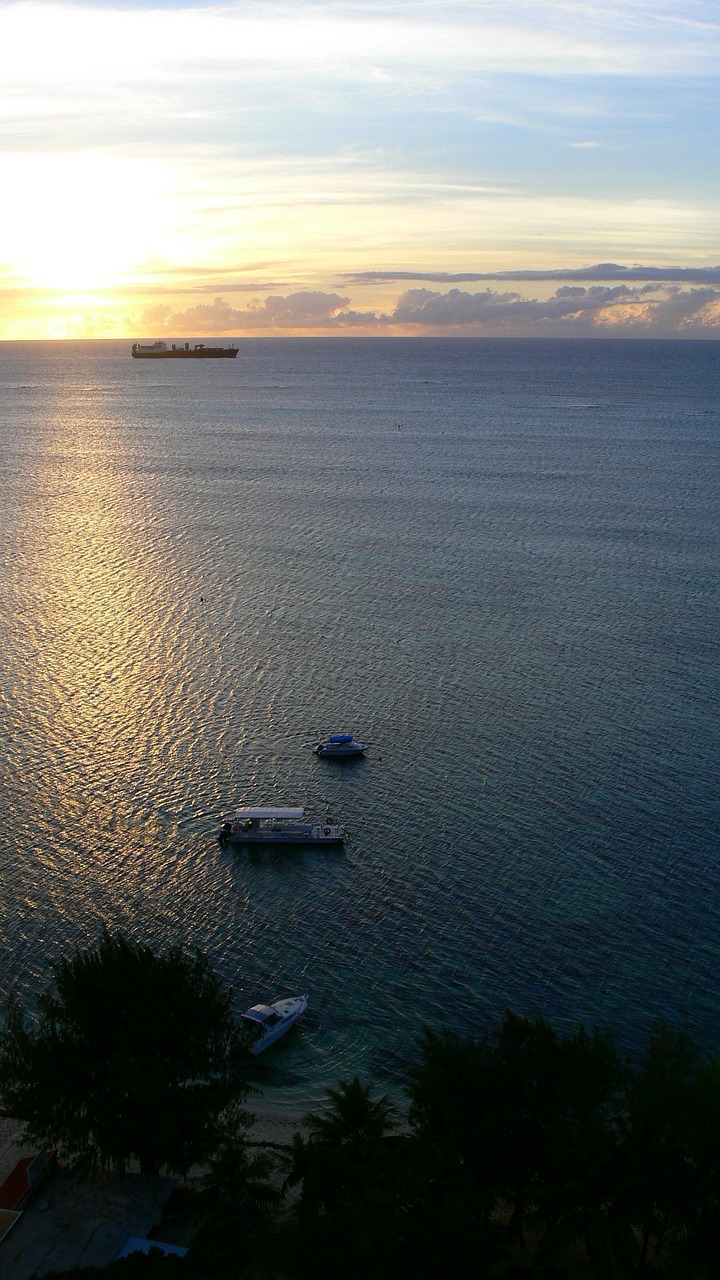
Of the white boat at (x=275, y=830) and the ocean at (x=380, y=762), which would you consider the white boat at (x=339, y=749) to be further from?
the white boat at (x=275, y=830)

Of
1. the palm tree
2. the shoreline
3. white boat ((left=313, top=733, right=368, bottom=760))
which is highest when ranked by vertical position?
the palm tree

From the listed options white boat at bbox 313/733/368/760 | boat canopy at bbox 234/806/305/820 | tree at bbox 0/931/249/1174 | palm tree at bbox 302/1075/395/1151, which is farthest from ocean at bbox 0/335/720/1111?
palm tree at bbox 302/1075/395/1151

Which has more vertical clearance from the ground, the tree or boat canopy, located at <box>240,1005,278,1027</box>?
the tree

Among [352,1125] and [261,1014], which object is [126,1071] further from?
[261,1014]

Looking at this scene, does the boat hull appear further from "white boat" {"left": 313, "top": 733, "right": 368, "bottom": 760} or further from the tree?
the tree

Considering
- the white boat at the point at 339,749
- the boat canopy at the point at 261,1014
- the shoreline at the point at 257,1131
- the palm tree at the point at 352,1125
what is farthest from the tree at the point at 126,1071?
the white boat at the point at 339,749

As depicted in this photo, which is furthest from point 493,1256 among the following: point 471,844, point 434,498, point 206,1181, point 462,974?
point 434,498

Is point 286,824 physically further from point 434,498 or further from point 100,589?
point 434,498

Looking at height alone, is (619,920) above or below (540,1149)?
below
